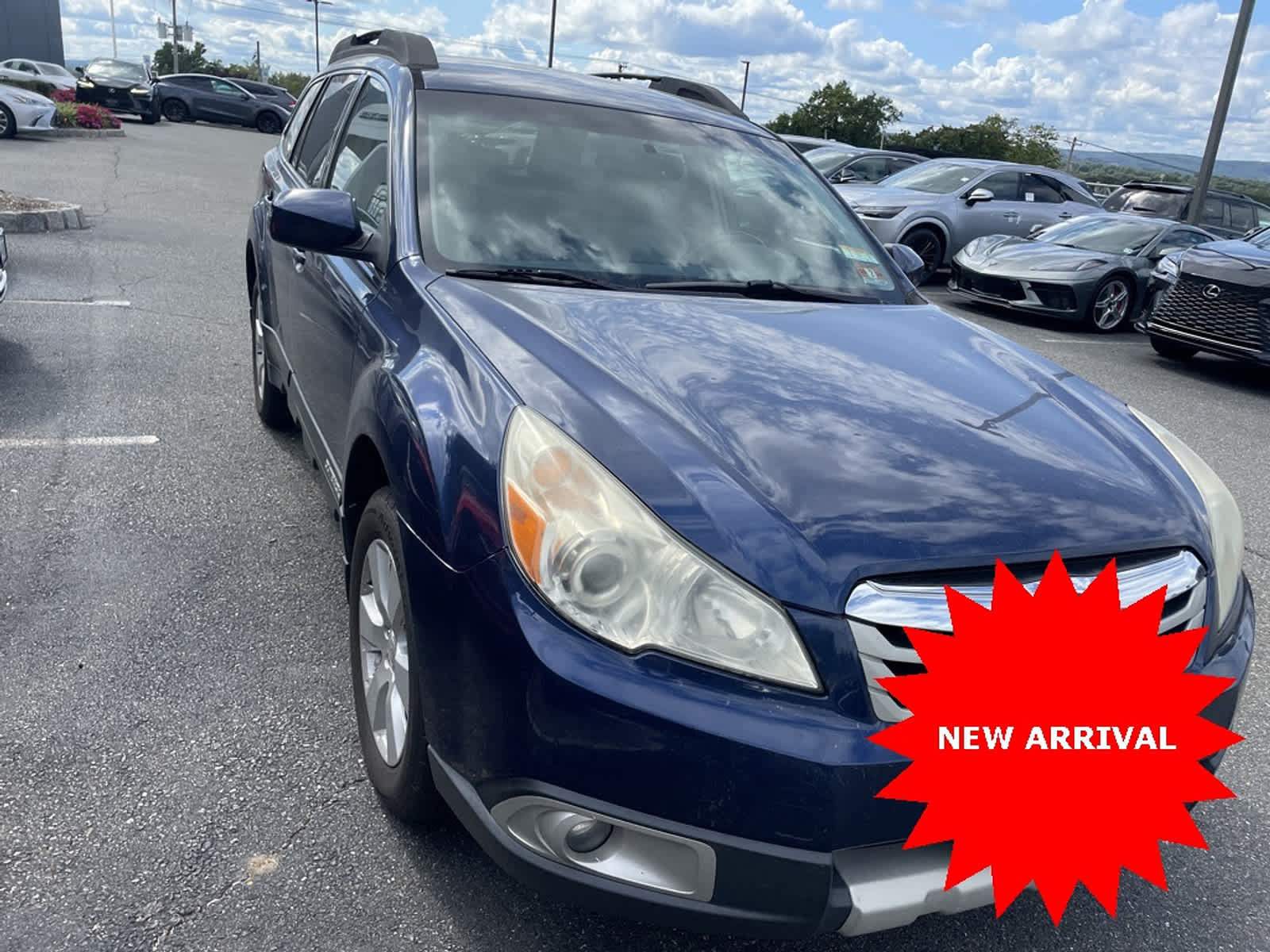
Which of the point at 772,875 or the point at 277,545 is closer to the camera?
the point at 772,875

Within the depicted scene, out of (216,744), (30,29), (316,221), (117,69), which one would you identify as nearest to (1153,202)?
(316,221)

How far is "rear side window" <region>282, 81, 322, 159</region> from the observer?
457cm

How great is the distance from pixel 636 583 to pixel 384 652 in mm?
A: 859

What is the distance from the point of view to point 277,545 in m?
3.77

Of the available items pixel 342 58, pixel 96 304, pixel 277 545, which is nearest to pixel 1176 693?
pixel 277 545

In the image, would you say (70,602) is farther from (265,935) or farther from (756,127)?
(756,127)

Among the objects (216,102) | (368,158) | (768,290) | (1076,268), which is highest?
(368,158)

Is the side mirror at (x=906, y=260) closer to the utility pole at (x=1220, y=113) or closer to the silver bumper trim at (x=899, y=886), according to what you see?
the silver bumper trim at (x=899, y=886)

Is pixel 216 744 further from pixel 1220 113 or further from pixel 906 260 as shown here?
pixel 1220 113

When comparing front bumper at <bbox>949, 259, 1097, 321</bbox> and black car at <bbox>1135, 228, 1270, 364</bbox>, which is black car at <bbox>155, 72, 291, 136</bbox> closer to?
front bumper at <bbox>949, 259, 1097, 321</bbox>

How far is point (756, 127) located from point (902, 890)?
2.92 meters

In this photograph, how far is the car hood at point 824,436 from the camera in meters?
1.77

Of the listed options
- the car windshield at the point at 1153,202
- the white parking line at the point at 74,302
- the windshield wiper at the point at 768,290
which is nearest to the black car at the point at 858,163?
the car windshield at the point at 1153,202

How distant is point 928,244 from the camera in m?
12.2
